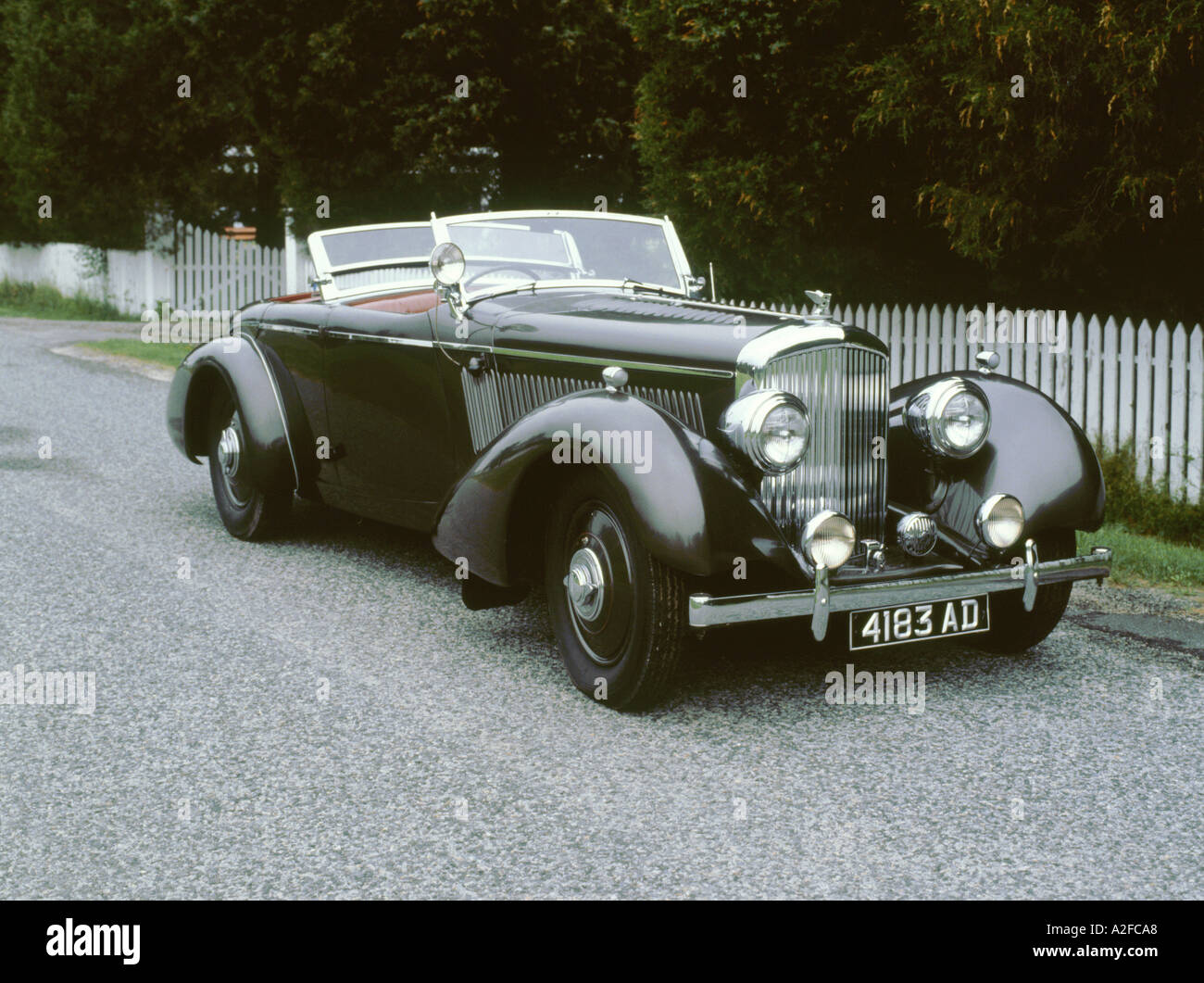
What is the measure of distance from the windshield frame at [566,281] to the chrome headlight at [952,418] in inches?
59.4

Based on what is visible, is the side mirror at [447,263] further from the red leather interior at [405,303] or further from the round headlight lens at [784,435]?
the round headlight lens at [784,435]

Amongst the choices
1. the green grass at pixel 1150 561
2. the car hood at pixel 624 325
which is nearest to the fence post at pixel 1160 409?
the green grass at pixel 1150 561

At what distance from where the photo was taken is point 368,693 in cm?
482

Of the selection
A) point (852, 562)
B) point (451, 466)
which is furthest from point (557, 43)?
point (852, 562)

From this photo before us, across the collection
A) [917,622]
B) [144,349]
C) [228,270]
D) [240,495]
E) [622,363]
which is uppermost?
[228,270]

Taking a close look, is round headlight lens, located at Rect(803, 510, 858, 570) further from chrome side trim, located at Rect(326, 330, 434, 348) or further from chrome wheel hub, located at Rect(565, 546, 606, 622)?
chrome side trim, located at Rect(326, 330, 434, 348)

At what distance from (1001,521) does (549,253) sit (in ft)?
7.91

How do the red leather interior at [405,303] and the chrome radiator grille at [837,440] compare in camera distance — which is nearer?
the chrome radiator grille at [837,440]

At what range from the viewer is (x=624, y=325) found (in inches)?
206

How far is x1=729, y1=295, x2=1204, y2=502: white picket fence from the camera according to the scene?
859 cm

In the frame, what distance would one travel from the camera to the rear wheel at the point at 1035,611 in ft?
17.0

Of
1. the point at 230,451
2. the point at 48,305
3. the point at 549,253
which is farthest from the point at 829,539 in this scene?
the point at 48,305

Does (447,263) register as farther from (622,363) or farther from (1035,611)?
(1035,611)
